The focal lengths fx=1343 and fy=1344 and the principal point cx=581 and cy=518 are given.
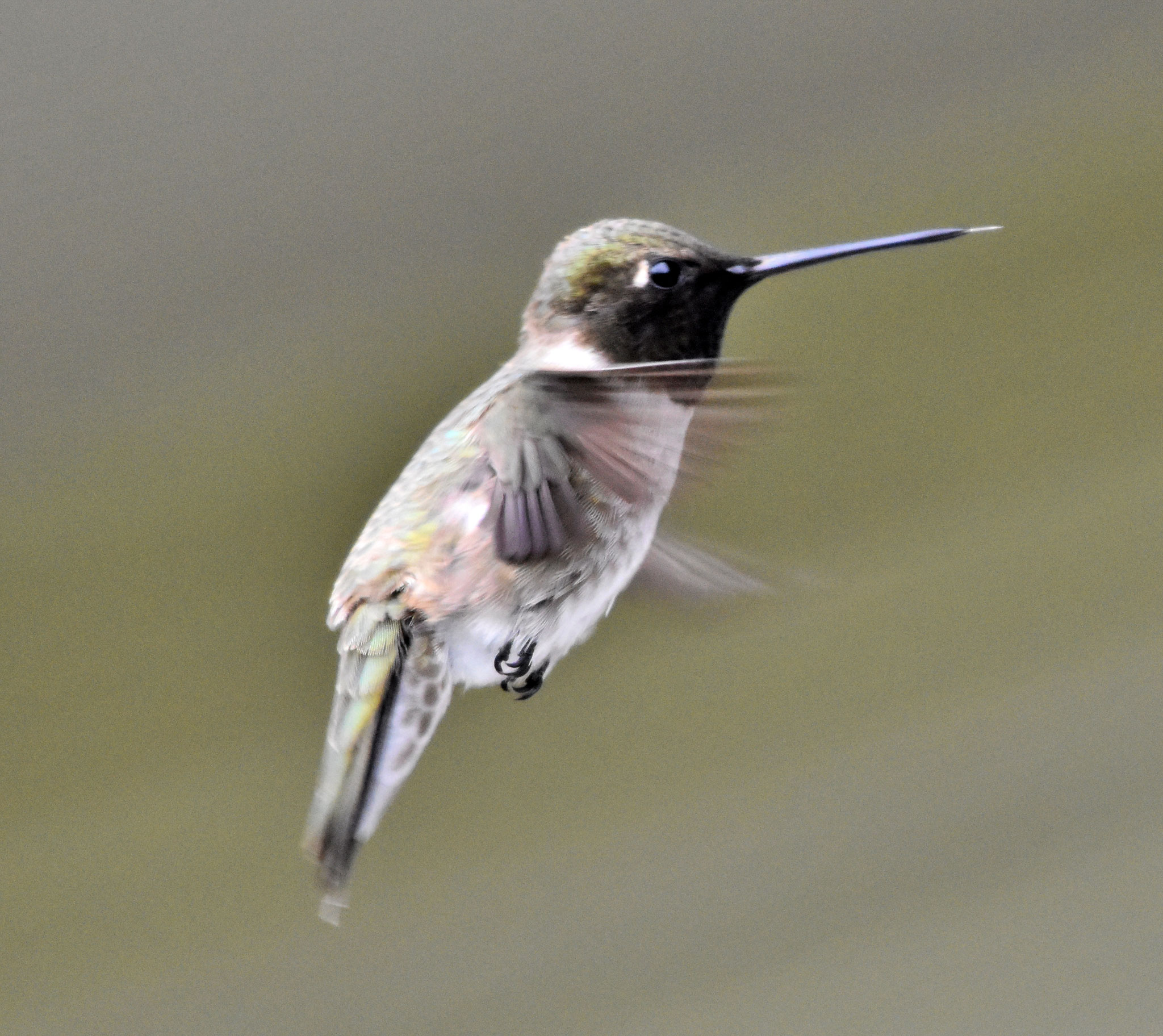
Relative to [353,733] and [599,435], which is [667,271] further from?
[353,733]

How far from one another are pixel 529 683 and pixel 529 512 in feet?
0.49

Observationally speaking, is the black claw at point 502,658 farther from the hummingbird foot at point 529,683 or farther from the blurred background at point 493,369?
the blurred background at point 493,369

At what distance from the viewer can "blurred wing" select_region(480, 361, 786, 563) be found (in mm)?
530

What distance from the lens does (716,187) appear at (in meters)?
1.91

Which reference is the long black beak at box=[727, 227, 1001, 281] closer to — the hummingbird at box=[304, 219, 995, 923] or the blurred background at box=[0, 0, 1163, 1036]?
the hummingbird at box=[304, 219, 995, 923]

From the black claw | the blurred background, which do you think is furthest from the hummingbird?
the blurred background

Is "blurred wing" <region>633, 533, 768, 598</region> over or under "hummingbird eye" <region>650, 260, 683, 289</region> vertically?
under

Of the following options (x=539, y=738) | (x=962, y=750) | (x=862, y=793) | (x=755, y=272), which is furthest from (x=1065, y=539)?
(x=755, y=272)

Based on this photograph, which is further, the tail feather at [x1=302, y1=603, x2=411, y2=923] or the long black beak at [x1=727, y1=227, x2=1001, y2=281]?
the tail feather at [x1=302, y1=603, x2=411, y2=923]

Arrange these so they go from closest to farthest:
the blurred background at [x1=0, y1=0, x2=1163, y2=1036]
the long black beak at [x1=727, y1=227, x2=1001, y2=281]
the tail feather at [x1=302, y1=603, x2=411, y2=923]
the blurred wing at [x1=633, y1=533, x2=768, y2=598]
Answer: the long black beak at [x1=727, y1=227, x2=1001, y2=281]
the tail feather at [x1=302, y1=603, x2=411, y2=923]
the blurred wing at [x1=633, y1=533, x2=768, y2=598]
the blurred background at [x1=0, y1=0, x2=1163, y2=1036]

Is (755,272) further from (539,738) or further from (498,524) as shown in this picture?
(539,738)

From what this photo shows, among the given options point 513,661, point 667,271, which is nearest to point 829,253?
point 667,271

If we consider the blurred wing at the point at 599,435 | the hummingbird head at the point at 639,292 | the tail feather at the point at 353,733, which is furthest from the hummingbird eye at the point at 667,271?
the tail feather at the point at 353,733

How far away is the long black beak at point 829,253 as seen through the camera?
19.8 inches
